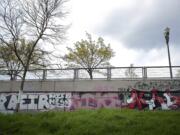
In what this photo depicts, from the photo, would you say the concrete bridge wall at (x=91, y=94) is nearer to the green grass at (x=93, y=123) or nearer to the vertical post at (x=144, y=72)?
the vertical post at (x=144, y=72)

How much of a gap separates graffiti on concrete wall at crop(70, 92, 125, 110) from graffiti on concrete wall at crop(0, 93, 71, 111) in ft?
2.18

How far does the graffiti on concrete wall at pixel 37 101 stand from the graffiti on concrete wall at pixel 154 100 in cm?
511

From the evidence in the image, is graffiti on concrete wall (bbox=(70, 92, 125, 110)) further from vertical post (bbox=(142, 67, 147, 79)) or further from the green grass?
the green grass

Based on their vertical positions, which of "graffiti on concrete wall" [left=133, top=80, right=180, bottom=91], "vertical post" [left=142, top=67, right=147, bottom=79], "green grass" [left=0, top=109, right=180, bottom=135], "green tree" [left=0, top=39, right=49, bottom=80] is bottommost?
"green grass" [left=0, top=109, right=180, bottom=135]

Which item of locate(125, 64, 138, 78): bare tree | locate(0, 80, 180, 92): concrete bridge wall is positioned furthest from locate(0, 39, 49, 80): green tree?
locate(125, 64, 138, 78): bare tree

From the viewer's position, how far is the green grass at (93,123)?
15.1 meters

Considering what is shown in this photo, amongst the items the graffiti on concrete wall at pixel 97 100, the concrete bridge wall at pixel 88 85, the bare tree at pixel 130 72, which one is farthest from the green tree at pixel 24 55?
the bare tree at pixel 130 72

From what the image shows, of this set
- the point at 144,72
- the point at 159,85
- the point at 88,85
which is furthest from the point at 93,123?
the point at 144,72

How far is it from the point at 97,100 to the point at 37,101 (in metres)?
5.03

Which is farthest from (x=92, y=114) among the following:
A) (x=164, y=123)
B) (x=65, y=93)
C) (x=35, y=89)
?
(x=35, y=89)

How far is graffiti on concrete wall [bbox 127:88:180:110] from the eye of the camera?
72.6 ft

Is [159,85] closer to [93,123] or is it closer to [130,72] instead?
[130,72]

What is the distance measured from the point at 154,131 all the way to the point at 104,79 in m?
9.71

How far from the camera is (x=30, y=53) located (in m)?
24.7
